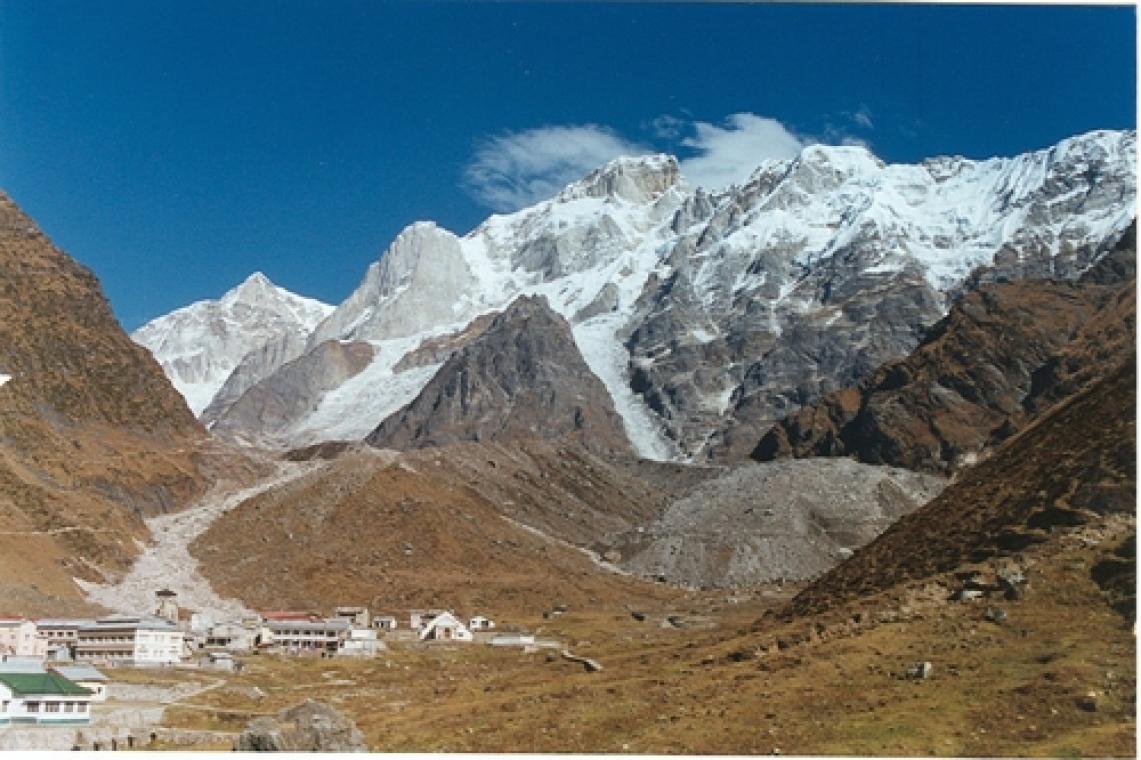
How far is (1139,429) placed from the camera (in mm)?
47281

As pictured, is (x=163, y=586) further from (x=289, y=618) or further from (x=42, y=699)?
(x=42, y=699)

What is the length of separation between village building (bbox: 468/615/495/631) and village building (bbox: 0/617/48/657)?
60.8 meters

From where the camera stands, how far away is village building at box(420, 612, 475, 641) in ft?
485

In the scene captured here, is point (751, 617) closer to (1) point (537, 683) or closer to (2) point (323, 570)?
(2) point (323, 570)

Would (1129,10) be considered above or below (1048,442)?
above

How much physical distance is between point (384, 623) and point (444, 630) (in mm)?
14184

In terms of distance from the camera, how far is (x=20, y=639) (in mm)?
101250

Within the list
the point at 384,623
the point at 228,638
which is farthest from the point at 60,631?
the point at 384,623

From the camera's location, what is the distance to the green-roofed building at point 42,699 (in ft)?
200

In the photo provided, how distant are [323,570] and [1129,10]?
491ft

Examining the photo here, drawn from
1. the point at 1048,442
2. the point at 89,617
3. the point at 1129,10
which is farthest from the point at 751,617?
the point at 1129,10

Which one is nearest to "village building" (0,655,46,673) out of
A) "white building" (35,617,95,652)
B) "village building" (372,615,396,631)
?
"white building" (35,617,95,652)

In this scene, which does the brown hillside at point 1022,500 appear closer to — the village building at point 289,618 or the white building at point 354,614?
the village building at point 289,618

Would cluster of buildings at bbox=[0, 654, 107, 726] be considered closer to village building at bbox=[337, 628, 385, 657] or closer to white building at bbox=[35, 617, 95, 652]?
white building at bbox=[35, 617, 95, 652]
